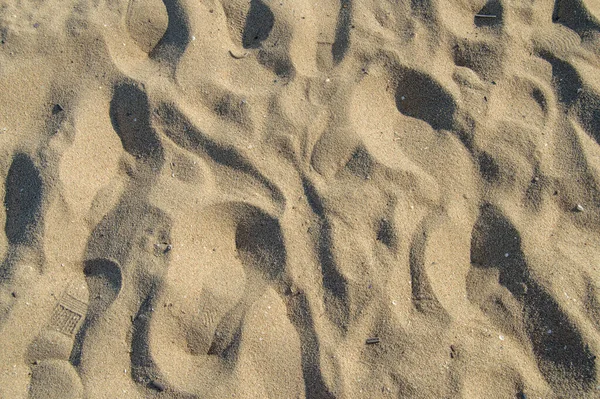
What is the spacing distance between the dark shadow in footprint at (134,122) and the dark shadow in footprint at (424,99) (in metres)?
0.97

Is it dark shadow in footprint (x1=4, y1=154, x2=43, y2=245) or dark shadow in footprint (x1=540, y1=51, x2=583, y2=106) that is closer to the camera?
dark shadow in footprint (x1=4, y1=154, x2=43, y2=245)

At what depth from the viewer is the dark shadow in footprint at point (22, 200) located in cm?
183

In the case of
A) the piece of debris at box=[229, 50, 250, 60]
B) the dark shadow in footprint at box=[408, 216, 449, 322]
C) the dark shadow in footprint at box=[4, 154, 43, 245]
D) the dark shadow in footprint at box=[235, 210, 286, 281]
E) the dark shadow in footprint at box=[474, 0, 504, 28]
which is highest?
the dark shadow in footprint at box=[474, 0, 504, 28]

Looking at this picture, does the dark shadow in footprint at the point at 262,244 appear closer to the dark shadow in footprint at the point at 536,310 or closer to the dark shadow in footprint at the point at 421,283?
the dark shadow in footprint at the point at 421,283

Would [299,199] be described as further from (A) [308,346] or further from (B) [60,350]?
(B) [60,350]

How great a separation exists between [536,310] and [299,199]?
901 millimetres

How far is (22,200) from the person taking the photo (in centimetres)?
188

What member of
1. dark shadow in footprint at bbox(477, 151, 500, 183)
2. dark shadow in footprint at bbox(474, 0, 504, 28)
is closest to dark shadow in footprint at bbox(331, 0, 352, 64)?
dark shadow in footprint at bbox(474, 0, 504, 28)

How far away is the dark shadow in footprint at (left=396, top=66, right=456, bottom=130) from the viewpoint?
1.99 metres

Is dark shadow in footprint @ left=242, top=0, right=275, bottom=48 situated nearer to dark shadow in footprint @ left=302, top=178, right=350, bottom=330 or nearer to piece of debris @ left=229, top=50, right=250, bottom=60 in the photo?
piece of debris @ left=229, top=50, right=250, bottom=60

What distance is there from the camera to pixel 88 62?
6.74 ft

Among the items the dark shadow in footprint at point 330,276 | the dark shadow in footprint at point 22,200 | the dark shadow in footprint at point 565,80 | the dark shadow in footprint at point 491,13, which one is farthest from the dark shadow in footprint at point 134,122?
the dark shadow in footprint at point 565,80

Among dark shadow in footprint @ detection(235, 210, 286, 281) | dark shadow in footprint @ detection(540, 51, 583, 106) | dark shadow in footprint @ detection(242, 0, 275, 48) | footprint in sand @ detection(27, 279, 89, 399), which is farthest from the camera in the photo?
dark shadow in footprint @ detection(242, 0, 275, 48)

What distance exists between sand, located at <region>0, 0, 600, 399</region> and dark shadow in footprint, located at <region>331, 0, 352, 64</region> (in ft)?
0.03
